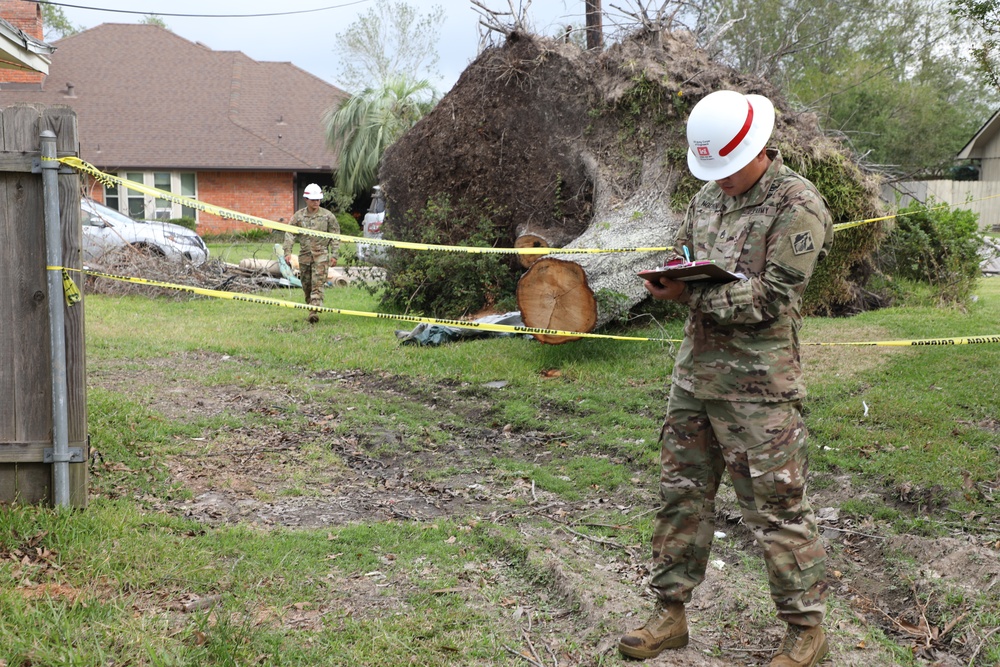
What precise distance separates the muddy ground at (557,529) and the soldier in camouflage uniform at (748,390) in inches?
13.8

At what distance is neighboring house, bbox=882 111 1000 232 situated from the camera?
2717 cm

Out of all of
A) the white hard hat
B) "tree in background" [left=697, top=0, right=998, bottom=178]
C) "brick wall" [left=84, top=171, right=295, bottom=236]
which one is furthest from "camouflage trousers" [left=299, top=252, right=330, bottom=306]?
"tree in background" [left=697, top=0, right=998, bottom=178]

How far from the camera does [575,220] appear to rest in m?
12.2

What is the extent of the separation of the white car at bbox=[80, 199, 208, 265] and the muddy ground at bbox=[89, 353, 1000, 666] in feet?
26.2

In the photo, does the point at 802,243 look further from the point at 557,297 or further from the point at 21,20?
the point at 21,20

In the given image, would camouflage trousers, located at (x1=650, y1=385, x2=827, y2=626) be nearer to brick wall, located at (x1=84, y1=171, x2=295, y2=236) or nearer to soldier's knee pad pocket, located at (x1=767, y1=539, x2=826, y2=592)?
soldier's knee pad pocket, located at (x1=767, y1=539, x2=826, y2=592)

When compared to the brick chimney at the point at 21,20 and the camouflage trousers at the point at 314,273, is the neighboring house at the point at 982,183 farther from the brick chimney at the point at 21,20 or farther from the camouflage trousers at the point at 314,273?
the brick chimney at the point at 21,20

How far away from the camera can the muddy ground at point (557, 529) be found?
3.72m

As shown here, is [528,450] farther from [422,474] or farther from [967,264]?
[967,264]

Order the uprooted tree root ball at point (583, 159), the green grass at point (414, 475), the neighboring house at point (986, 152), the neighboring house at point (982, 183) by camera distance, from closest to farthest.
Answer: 1. the green grass at point (414, 475)
2. the uprooted tree root ball at point (583, 159)
3. the neighboring house at point (982, 183)
4. the neighboring house at point (986, 152)

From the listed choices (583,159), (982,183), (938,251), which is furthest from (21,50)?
(982,183)

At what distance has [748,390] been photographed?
11.0 ft

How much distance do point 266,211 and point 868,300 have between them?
2256 cm

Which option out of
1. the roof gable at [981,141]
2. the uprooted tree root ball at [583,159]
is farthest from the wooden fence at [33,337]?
the roof gable at [981,141]
